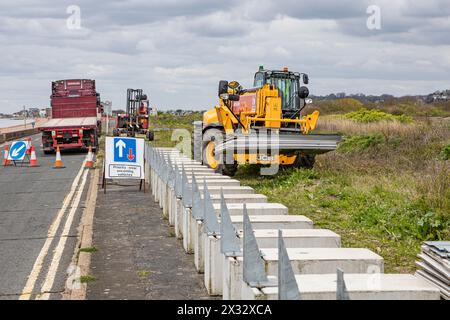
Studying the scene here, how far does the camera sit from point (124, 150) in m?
19.5

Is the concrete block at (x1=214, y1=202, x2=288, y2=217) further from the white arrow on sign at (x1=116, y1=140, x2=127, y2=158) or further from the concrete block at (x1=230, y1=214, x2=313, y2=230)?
the white arrow on sign at (x1=116, y1=140, x2=127, y2=158)

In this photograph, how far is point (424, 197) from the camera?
12531 millimetres

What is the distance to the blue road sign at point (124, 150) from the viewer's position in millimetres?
19438

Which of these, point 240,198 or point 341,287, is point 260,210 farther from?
point 341,287

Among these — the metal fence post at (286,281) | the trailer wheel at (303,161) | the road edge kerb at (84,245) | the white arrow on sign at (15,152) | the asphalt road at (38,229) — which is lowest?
the asphalt road at (38,229)

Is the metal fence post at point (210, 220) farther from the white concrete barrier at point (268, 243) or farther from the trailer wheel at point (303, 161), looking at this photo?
the trailer wheel at point (303, 161)

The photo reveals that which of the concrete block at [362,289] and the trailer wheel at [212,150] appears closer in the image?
the concrete block at [362,289]

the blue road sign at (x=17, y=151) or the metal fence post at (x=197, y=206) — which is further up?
the metal fence post at (x=197, y=206)

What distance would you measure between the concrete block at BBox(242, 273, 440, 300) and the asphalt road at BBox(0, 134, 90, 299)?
378cm

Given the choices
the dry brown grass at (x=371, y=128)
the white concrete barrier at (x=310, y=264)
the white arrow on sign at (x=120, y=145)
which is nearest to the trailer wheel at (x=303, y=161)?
the white arrow on sign at (x=120, y=145)

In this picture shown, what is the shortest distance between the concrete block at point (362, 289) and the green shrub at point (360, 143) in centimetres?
1955

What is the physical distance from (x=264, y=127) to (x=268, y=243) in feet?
40.2
